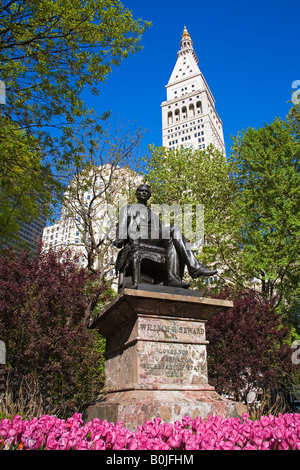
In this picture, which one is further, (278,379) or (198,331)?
(278,379)

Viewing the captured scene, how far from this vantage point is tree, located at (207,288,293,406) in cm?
1140

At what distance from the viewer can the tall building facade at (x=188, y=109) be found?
11394 cm

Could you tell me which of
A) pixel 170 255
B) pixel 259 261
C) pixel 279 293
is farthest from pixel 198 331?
pixel 279 293

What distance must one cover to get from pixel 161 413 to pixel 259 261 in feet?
41.2

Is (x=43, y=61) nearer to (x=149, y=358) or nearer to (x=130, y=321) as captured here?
(x=130, y=321)

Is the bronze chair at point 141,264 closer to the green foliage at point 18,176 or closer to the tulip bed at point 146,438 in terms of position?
the tulip bed at point 146,438

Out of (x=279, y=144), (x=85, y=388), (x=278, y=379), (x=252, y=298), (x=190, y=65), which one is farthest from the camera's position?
(x=190, y=65)

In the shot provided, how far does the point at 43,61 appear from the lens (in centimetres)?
930

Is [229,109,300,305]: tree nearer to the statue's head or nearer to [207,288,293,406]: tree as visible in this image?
[207,288,293,406]: tree

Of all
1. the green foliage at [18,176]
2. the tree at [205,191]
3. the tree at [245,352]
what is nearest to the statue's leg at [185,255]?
the green foliage at [18,176]

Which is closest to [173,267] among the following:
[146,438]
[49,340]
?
[146,438]

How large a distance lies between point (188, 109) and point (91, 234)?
112m

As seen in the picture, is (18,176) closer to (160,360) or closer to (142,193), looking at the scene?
(142,193)

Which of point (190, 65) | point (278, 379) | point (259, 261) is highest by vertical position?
point (190, 65)
